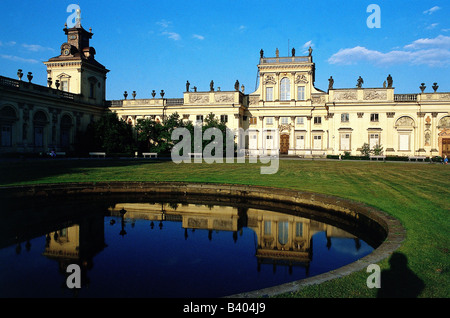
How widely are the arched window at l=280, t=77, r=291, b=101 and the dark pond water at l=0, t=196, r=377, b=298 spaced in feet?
111

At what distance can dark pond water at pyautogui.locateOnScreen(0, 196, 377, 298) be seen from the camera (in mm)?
5941

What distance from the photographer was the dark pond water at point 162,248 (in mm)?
5941

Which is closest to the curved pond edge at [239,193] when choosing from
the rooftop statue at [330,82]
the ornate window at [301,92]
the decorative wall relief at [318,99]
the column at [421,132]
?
the rooftop statue at [330,82]

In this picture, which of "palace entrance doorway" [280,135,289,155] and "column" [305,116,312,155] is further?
"palace entrance doorway" [280,135,289,155]

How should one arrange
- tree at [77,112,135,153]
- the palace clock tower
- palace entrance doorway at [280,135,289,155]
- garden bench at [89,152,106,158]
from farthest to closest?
palace entrance doorway at [280,135,289,155] < the palace clock tower < tree at [77,112,135,153] < garden bench at [89,152,106,158]

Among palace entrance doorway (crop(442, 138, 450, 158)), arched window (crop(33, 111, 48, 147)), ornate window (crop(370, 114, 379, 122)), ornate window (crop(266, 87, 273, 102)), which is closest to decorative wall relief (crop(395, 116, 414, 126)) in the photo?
ornate window (crop(370, 114, 379, 122))

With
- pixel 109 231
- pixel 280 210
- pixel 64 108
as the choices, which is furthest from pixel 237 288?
pixel 64 108

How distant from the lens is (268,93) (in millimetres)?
44719

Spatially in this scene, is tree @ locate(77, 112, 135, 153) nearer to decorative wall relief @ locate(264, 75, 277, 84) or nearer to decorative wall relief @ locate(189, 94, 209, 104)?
decorative wall relief @ locate(189, 94, 209, 104)

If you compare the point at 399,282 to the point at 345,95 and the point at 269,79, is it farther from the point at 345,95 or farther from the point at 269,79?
the point at 269,79

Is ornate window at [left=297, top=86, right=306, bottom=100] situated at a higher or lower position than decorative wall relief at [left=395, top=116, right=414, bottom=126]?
higher

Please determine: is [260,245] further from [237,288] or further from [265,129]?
[265,129]

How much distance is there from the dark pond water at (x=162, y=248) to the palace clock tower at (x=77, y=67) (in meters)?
34.5

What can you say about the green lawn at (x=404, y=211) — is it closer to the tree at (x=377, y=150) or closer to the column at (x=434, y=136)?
the tree at (x=377, y=150)
